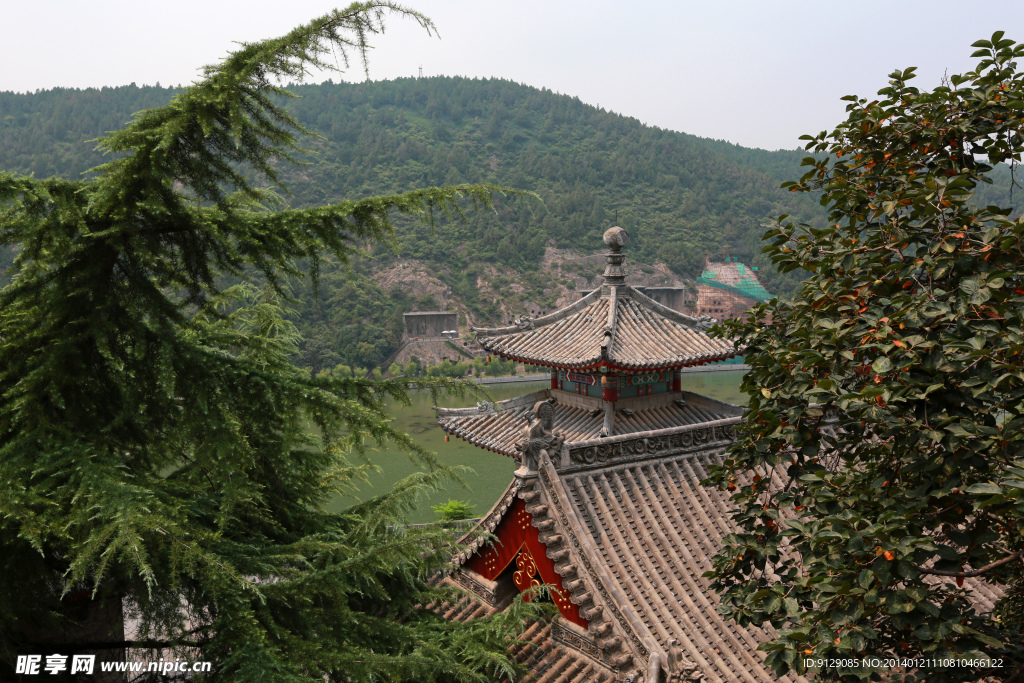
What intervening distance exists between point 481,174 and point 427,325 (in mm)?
42123

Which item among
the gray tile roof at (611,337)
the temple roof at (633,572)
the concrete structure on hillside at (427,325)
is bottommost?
the concrete structure on hillside at (427,325)

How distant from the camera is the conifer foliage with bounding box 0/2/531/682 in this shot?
3.10 meters

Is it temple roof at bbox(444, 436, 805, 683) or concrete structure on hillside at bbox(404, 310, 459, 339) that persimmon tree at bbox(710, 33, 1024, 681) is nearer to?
temple roof at bbox(444, 436, 805, 683)

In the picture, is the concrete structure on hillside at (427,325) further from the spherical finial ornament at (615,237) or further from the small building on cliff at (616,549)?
the small building on cliff at (616,549)

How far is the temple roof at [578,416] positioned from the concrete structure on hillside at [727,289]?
181 ft

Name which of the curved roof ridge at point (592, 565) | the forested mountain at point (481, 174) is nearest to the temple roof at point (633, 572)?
the curved roof ridge at point (592, 565)

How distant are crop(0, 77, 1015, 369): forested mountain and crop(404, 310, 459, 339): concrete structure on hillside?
121 centimetres

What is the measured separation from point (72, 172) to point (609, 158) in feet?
224

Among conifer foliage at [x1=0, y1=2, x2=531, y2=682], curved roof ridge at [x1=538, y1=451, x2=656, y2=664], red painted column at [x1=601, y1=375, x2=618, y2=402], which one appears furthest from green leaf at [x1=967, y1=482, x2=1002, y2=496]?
red painted column at [x1=601, y1=375, x2=618, y2=402]

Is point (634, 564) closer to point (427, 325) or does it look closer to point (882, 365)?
point (882, 365)

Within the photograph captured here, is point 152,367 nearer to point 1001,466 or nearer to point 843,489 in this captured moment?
point 843,489

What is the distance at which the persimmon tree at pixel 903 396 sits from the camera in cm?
296

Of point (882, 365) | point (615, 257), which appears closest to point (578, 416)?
point (615, 257)

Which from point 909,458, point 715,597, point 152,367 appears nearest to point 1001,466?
point 909,458
